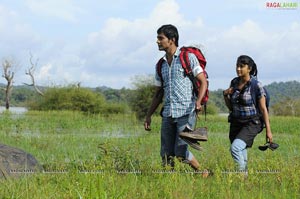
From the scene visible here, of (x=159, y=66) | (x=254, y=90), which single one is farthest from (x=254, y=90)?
(x=159, y=66)

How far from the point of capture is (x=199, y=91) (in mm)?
5688

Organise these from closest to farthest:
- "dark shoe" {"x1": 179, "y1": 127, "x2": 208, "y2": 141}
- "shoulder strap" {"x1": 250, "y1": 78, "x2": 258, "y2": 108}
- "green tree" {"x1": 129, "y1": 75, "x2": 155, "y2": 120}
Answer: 1. "dark shoe" {"x1": 179, "y1": 127, "x2": 208, "y2": 141}
2. "shoulder strap" {"x1": 250, "y1": 78, "x2": 258, "y2": 108}
3. "green tree" {"x1": 129, "y1": 75, "x2": 155, "y2": 120}

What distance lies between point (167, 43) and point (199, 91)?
1.99 feet

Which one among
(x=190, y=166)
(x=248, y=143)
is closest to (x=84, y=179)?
(x=190, y=166)

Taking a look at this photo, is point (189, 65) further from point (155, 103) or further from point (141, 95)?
point (141, 95)

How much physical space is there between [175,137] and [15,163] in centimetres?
173

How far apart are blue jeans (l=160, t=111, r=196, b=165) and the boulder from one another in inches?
55.1

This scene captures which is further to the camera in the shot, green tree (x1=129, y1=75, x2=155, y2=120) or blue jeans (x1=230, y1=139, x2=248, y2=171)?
green tree (x1=129, y1=75, x2=155, y2=120)

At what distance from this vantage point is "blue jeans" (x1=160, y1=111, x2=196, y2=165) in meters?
5.78

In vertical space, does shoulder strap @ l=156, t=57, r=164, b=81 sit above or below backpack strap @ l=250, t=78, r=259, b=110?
above

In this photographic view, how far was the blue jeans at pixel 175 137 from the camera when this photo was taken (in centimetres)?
578

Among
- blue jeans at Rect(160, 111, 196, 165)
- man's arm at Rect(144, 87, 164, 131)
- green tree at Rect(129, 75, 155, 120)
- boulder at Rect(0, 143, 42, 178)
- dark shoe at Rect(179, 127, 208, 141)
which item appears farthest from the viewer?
green tree at Rect(129, 75, 155, 120)

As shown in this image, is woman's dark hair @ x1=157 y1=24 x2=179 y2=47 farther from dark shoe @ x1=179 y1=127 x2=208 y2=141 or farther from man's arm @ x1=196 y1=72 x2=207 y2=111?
dark shoe @ x1=179 y1=127 x2=208 y2=141

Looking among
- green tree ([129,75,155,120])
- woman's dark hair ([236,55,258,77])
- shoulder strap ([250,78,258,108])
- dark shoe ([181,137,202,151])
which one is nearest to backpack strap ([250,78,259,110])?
shoulder strap ([250,78,258,108])
